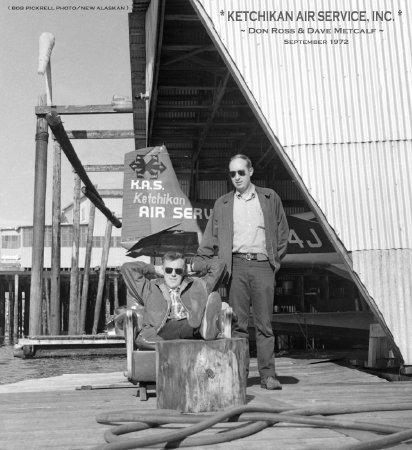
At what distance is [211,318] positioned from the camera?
471cm

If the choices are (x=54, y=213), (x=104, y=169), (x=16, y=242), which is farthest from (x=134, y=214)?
(x=16, y=242)

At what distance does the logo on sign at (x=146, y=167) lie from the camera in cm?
1600

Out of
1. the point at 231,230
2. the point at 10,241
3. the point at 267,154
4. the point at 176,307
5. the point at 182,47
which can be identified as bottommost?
the point at 176,307

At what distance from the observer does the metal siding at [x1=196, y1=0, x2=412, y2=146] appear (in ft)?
23.8

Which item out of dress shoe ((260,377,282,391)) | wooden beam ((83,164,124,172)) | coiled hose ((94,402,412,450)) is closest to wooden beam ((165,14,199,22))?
dress shoe ((260,377,282,391))

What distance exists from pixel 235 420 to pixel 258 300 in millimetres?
2031

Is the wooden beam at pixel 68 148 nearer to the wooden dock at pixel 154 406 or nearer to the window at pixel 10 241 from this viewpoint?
the wooden dock at pixel 154 406

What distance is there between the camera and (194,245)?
764 inches

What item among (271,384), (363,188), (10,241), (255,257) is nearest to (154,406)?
(271,384)

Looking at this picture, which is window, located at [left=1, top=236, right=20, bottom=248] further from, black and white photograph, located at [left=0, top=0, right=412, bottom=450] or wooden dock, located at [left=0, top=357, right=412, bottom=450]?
wooden dock, located at [left=0, top=357, right=412, bottom=450]

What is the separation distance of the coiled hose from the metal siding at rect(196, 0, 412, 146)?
151 inches

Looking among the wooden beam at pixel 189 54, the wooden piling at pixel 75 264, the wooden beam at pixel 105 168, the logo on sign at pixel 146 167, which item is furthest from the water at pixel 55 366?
the wooden beam at pixel 189 54

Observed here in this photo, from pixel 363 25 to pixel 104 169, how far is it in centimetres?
1763

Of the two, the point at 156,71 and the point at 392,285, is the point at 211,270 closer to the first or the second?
the point at 392,285
